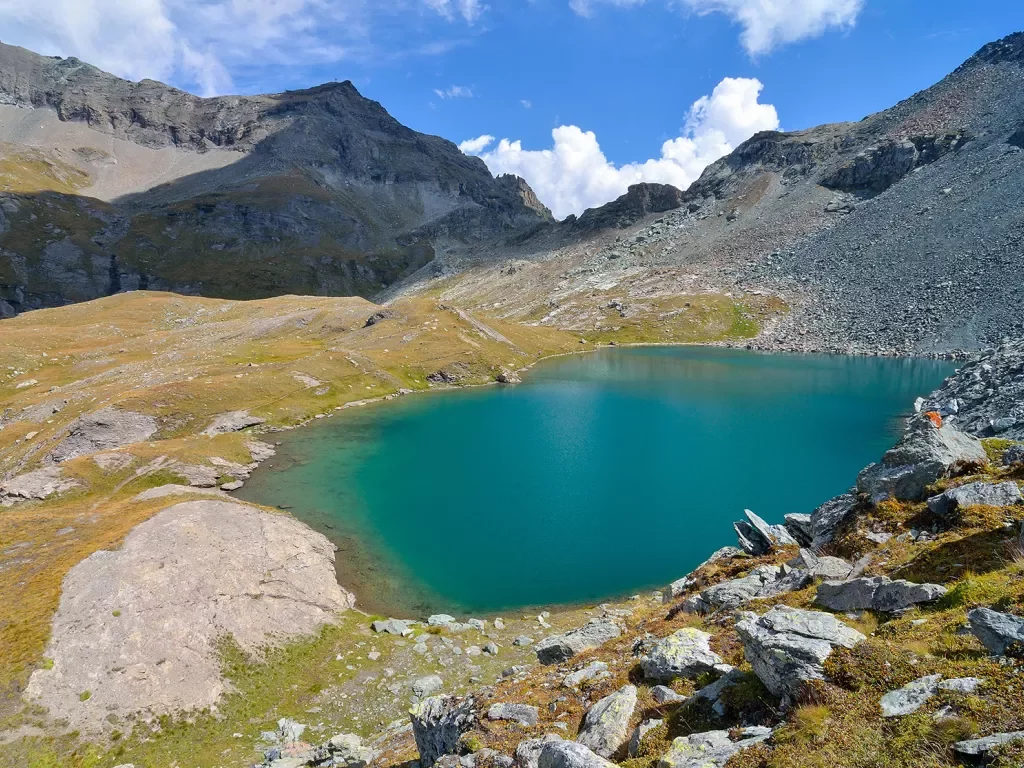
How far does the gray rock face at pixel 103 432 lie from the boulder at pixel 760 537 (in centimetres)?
6244

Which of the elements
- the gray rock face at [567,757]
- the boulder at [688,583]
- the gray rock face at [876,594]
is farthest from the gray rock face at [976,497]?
the gray rock face at [567,757]

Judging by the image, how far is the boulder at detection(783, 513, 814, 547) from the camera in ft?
77.7

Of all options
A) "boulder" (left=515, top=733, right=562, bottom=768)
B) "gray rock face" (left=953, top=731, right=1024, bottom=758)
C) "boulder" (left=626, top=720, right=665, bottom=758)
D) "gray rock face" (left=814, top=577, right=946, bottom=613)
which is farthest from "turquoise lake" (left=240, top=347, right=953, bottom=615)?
"gray rock face" (left=953, top=731, right=1024, bottom=758)

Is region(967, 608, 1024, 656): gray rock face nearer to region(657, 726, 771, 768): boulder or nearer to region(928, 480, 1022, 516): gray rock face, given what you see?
region(657, 726, 771, 768): boulder

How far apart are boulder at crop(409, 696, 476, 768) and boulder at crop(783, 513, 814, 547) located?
56.7 ft

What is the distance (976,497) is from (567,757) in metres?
15.7

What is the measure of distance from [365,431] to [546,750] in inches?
2612

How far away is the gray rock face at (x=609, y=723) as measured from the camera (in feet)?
36.1

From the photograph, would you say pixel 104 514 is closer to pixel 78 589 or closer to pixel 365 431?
pixel 78 589

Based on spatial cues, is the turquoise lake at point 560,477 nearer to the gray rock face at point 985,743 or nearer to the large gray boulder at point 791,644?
the large gray boulder at point 791,644

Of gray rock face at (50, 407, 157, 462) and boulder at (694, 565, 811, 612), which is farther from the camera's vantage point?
gray rock face at (50, 407, 157, 462)

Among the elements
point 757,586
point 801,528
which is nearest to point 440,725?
point 757,586

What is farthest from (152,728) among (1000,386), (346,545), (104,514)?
(1000,386)

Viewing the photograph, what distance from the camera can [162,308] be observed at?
144 meters
